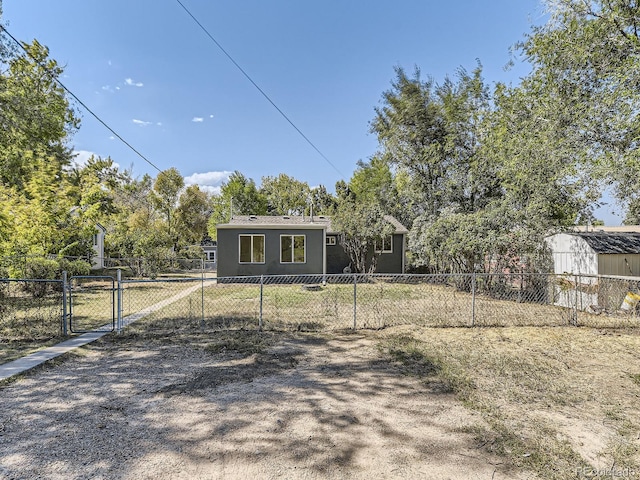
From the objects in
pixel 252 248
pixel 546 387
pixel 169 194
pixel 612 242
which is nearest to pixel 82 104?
pixel 252 248

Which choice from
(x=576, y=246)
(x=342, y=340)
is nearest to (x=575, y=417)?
(x=342, y=340)

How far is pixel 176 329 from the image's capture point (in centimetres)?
668

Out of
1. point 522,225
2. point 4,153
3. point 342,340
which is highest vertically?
point 4,153

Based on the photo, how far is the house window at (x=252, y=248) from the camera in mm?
14195

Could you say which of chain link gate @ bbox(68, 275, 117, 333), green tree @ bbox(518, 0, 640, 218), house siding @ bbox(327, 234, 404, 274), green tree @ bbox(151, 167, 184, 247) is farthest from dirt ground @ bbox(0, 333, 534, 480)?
green tree @ bbox(151, 167, 184, 247)

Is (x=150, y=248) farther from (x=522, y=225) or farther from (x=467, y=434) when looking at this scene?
(x=467, y=434)

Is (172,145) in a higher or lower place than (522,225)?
higher

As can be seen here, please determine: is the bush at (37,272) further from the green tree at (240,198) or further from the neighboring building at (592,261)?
the green tree at (240,198)

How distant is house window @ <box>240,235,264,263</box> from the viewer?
46.6ft

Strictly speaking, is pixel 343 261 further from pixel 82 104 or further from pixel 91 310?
pixel 82 104

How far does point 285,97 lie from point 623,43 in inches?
376

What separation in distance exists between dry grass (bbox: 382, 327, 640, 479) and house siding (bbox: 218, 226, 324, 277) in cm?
807

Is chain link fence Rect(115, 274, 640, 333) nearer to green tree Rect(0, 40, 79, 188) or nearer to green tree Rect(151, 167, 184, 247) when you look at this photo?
green tree Rect(0, 40, 79, 188)

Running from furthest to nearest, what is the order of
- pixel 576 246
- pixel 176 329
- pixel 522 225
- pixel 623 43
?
pixel 522 225
pixel 576 246
pixel 623 43
pixel 176 329
